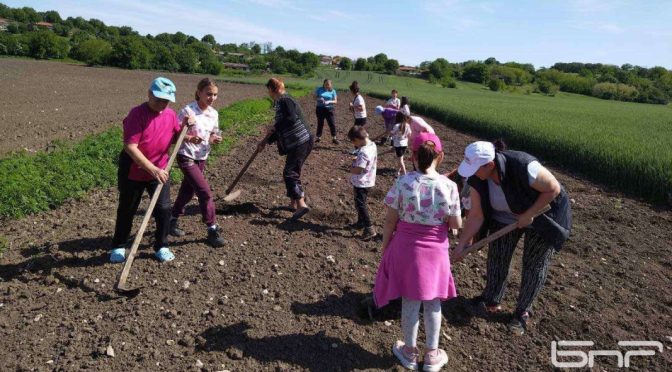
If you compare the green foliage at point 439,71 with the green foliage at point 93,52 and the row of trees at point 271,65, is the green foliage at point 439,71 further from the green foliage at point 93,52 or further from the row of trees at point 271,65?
the green foliage at point 93,52

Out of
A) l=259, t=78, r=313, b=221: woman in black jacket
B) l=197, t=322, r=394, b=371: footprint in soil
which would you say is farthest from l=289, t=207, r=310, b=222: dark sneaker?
l=197, t=322, r=394, b=371: footprint in soil

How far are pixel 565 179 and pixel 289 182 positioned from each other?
24.6 feet

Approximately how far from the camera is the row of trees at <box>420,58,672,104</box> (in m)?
65.3

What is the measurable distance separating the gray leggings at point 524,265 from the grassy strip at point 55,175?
5.42 metres

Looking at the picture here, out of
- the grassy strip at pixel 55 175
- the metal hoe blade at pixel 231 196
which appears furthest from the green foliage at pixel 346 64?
the metal hoe blade at pixel 231 196

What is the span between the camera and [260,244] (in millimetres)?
5016

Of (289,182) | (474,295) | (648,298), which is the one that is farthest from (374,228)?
(648,298)

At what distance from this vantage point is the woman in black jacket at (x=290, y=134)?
5.39m

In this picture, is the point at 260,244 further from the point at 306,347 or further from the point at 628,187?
the point at 628,187

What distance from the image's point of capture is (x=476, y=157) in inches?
115

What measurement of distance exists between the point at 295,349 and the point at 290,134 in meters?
2.96

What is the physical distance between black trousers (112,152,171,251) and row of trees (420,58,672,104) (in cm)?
7339

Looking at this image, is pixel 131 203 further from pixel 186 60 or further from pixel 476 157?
pixel 186 60

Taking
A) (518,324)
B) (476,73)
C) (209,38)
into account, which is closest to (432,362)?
(518,324)
